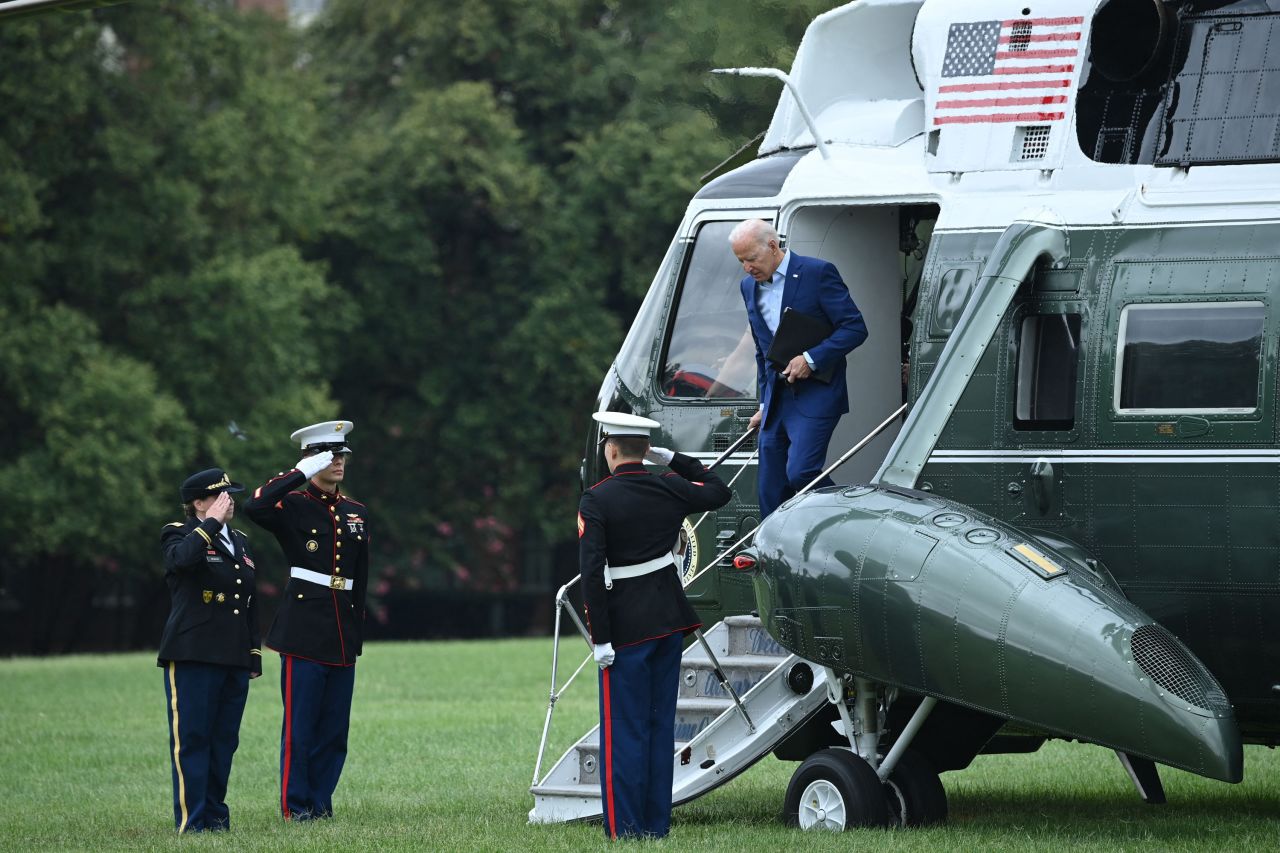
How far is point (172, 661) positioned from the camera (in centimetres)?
1035

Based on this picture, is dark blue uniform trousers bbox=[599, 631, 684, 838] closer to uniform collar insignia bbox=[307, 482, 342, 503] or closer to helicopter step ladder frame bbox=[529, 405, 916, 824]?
helicopter step ladder frame bbox=[529, 405, 916, 824]

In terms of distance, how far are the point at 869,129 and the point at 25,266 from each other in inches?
898

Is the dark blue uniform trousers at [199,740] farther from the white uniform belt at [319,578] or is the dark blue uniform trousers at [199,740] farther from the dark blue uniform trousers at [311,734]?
the white uniform belt at [319,578]

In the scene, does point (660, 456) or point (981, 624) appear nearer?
point (981, 624)

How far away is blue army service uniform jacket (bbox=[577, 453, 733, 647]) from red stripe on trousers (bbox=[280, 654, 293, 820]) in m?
1.97

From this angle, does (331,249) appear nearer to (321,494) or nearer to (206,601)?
(321,494)

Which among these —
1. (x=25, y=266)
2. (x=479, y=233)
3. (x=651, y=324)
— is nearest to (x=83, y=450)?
(x=25, y=266)

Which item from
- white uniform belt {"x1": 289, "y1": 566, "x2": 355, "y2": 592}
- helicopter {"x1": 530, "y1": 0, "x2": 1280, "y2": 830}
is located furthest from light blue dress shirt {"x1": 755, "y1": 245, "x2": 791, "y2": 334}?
white uniform belt {"x1": 289, "y1": 566, "x2": 355, "y2": 592}

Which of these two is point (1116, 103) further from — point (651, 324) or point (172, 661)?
point (172, 661)

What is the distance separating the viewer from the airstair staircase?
10.2 m

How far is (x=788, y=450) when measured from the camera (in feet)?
34.7

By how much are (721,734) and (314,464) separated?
2.51 metres

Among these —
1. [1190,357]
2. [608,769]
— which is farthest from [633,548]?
[1190,357]

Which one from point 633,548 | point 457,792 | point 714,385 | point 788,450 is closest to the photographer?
point 633,548
